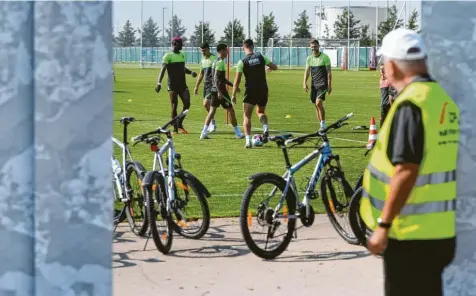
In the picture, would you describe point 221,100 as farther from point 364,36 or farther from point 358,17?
point 358,17

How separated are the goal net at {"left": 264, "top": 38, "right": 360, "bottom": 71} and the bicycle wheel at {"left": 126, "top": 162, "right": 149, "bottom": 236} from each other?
234 feet

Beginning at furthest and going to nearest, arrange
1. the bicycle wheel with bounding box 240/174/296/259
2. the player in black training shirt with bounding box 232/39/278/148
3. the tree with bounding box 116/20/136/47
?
the tree with bounding box 116/20/136/47, the player in black training shirt with bounding box 232/39/278/148, the bicycle wheel with bounding box 240/174/296/259

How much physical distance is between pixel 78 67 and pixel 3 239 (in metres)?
0.92

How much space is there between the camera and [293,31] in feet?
346

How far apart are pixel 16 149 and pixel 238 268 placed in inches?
134

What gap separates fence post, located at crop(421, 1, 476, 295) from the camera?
524 centimetres

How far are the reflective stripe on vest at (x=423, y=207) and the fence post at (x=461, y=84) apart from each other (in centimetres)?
80

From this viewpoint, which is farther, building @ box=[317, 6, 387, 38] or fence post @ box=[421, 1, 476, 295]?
building @ box=[317, 6, 387, 38]

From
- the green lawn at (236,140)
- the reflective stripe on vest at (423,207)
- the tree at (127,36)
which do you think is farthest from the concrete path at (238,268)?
the tree at (127,36)

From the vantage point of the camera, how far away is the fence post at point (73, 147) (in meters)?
4.73

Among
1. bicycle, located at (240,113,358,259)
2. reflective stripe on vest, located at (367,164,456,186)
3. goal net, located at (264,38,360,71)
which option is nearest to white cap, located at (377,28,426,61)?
reflective stripe on vest, located at (367,164,456,186)

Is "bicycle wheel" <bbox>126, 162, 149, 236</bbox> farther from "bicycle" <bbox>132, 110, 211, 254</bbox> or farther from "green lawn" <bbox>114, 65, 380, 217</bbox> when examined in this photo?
"green lawn" <bbox>114, 65, 380, 217</bbox>

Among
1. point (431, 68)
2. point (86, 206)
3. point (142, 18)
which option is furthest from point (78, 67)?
point (142, 18)

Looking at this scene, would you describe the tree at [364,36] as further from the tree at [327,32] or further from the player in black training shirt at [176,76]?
the player in black training shirt at [176,76]
